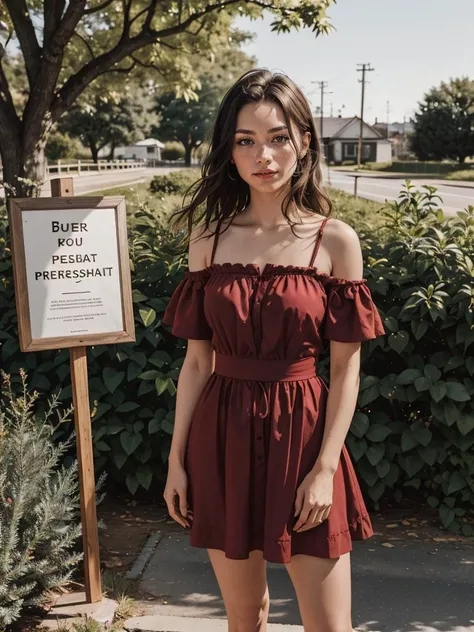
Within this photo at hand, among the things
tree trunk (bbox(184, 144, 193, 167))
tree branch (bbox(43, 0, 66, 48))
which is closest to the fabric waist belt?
tree branch (bbox(43, 0, 66, 48))

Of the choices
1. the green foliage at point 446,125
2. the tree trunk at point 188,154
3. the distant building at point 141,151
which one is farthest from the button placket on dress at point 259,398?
the distant building at point 141,151

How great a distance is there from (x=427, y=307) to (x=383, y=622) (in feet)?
4.78

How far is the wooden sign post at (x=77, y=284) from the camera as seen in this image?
3080 millimetres

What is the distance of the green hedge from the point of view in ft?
12.4

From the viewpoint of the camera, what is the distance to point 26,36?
36.0 ft

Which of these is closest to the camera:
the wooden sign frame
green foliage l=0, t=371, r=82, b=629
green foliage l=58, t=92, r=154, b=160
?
green foliage l=0, t=371, r=82, b=629

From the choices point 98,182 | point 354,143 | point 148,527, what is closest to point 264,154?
point 148,527

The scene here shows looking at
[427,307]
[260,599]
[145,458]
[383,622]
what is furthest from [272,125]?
[145,458]

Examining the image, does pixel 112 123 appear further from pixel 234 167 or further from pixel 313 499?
pixel 313 499

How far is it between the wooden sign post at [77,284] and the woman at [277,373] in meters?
1.07

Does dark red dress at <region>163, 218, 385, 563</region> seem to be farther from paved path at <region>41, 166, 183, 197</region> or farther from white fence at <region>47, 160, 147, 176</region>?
white fence at <region>47, 160, 147, 176</region>

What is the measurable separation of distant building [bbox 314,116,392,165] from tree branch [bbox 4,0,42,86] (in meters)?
86.4

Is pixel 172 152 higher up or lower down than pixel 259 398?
lower down

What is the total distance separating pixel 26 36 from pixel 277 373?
1031 cm
